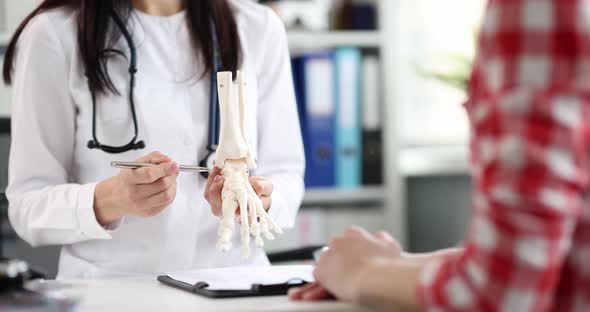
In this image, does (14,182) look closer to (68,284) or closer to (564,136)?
(68,284)

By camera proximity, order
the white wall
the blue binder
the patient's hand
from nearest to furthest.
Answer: the patient's hand, the white wall, the blue binder

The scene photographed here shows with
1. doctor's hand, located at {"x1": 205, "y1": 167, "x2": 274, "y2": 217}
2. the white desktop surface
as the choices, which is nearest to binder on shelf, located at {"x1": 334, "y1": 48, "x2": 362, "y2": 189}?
doctor's hand, located at {"x1": 205, "y1": 167, "x2": 274, "y2": 217}

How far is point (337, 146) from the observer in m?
2.63

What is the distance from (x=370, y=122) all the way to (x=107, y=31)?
1.18 m

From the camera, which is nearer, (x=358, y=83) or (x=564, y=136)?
(x=564, y=136)

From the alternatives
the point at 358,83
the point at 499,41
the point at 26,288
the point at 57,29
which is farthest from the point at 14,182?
the point at 358,83

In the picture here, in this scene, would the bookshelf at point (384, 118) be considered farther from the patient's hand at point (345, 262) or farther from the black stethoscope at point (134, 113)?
the patient's hand at point (345, 262)

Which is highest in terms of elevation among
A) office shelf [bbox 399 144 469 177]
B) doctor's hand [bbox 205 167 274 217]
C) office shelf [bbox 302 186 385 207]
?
doctor's hand [bbox 205 167 274 217]

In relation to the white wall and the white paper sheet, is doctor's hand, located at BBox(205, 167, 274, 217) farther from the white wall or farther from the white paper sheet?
the white wall

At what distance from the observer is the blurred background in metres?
2.59

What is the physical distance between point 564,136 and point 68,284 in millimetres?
829

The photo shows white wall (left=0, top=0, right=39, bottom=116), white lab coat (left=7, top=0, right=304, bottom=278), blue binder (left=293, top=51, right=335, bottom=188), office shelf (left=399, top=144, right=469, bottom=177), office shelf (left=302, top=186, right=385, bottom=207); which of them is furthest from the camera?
office shelf (left=399, top=144, right=469, bottom=177)

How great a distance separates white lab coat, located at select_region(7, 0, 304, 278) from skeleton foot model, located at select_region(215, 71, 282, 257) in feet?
0.80

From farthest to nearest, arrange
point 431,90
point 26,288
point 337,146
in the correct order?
point 431,90 < point 337,146 < point 26,288
